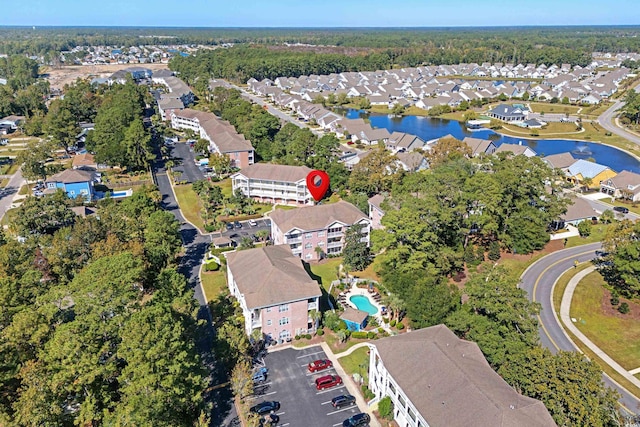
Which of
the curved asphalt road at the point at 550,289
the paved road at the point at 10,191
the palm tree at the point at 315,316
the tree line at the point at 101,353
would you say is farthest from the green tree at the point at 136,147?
the curved asphalt road at the point at 550,289

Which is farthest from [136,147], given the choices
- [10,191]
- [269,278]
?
[269,278]

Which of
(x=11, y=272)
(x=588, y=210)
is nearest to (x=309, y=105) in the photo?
(x=588, y=210)

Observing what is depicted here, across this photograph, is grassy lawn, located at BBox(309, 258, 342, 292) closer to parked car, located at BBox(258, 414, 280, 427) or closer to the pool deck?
the pool deck

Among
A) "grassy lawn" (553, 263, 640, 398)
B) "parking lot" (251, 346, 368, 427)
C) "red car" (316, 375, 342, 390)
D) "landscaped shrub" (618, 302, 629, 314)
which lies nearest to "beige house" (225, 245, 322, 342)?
"parking lot" (251, 346, 368, 427)

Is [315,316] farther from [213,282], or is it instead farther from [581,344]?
[581,344]

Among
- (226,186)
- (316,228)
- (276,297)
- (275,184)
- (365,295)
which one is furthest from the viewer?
(226,186)
